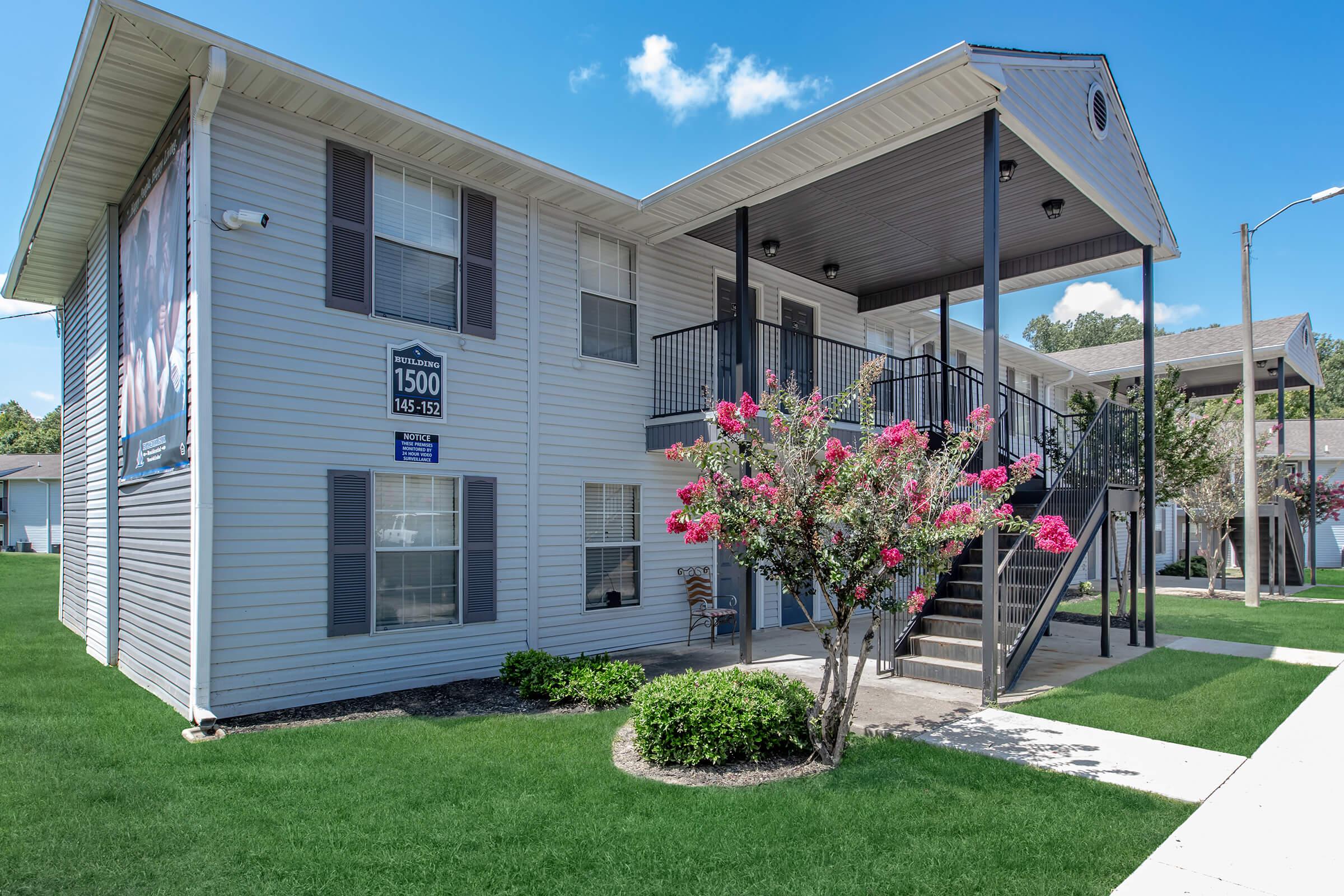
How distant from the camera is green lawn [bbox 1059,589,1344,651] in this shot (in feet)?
33.7

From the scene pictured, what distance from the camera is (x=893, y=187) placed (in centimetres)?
850

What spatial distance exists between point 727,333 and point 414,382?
14.5 feet

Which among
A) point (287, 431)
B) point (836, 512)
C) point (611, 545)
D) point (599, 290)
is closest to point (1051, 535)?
point (836, 512)

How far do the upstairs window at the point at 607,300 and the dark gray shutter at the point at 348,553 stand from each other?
315cm

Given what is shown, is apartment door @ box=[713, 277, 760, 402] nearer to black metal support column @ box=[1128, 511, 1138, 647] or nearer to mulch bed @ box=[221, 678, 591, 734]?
mulch bed @ box=[221, 678, 591, 734]

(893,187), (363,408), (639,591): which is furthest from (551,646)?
(893,187)

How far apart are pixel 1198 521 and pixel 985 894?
59.1ft

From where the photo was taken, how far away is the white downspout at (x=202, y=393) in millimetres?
5875

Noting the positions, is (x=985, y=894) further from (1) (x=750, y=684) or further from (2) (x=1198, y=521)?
(2) (x=1198, y=521)

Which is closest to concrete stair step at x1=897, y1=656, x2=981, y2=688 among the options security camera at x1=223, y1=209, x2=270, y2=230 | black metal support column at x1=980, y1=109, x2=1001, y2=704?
black metal support column at x1=980, y1=109, x2=1001, y2=704

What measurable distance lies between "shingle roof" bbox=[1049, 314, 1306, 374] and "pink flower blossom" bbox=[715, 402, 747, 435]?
13412mm

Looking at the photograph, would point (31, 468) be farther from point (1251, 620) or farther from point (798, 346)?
point (1251, 620)

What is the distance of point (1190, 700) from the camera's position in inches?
267

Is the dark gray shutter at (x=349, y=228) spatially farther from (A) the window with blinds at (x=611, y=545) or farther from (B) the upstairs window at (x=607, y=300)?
(A) the window with blinds at (x=611, y=545)
